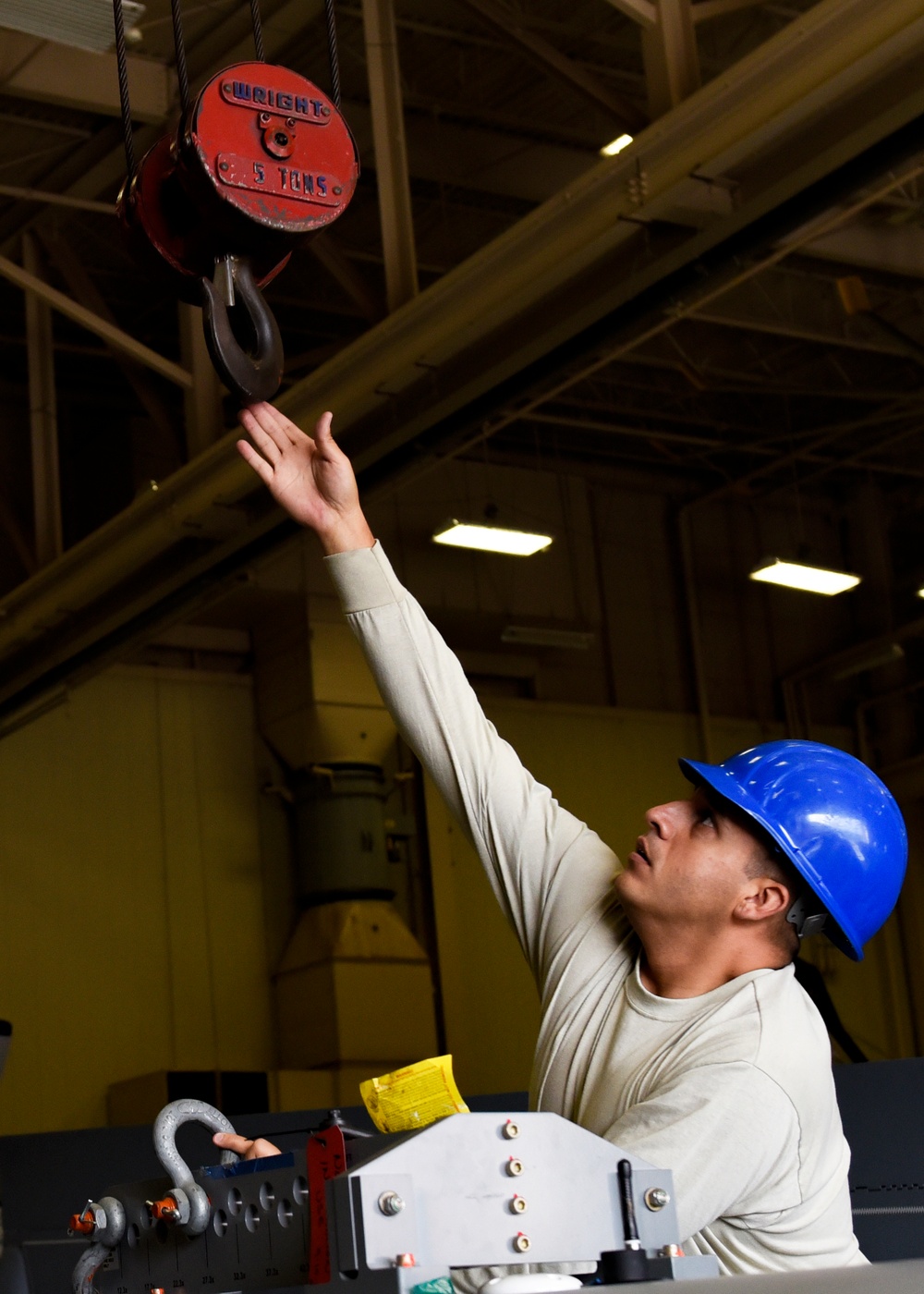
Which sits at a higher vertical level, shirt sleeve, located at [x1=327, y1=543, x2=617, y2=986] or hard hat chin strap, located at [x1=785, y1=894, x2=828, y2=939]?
shirt sleeve, located at [x1=327, y1=543, x2=617, y2=986]

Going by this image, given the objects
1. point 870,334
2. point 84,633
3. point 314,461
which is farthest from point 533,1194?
point 870,334

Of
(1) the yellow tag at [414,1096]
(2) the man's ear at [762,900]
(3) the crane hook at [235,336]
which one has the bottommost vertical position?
(1) the yellow tag at [414,1096]

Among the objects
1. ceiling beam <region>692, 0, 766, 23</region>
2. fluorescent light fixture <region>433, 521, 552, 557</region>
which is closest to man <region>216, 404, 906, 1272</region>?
ceiling beam <region>692, 0, 766, 23</region>

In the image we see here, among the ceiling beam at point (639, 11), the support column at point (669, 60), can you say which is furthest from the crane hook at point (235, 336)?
the ceiling beam at point (639, 11)

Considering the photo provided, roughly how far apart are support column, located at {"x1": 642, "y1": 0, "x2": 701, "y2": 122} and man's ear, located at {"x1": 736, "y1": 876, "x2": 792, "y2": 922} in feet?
11.5

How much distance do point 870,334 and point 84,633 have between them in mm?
5525

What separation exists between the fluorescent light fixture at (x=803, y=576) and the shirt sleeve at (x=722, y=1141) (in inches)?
372

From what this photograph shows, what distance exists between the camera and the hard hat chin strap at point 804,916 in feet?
8.26

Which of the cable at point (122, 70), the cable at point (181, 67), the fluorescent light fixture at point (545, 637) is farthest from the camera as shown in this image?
the fluorescent light fixture at point (545, 637)

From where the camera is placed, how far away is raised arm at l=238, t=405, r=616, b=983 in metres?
2.68

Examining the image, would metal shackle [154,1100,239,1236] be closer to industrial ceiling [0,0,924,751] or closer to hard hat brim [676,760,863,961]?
hard hat brim [676,760,863,961]

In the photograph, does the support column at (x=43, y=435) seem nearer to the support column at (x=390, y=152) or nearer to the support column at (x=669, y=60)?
the support column at (x=390, y=152)

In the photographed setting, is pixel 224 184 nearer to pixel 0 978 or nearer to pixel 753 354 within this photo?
pixel 0 978

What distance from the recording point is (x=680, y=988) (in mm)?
2471
